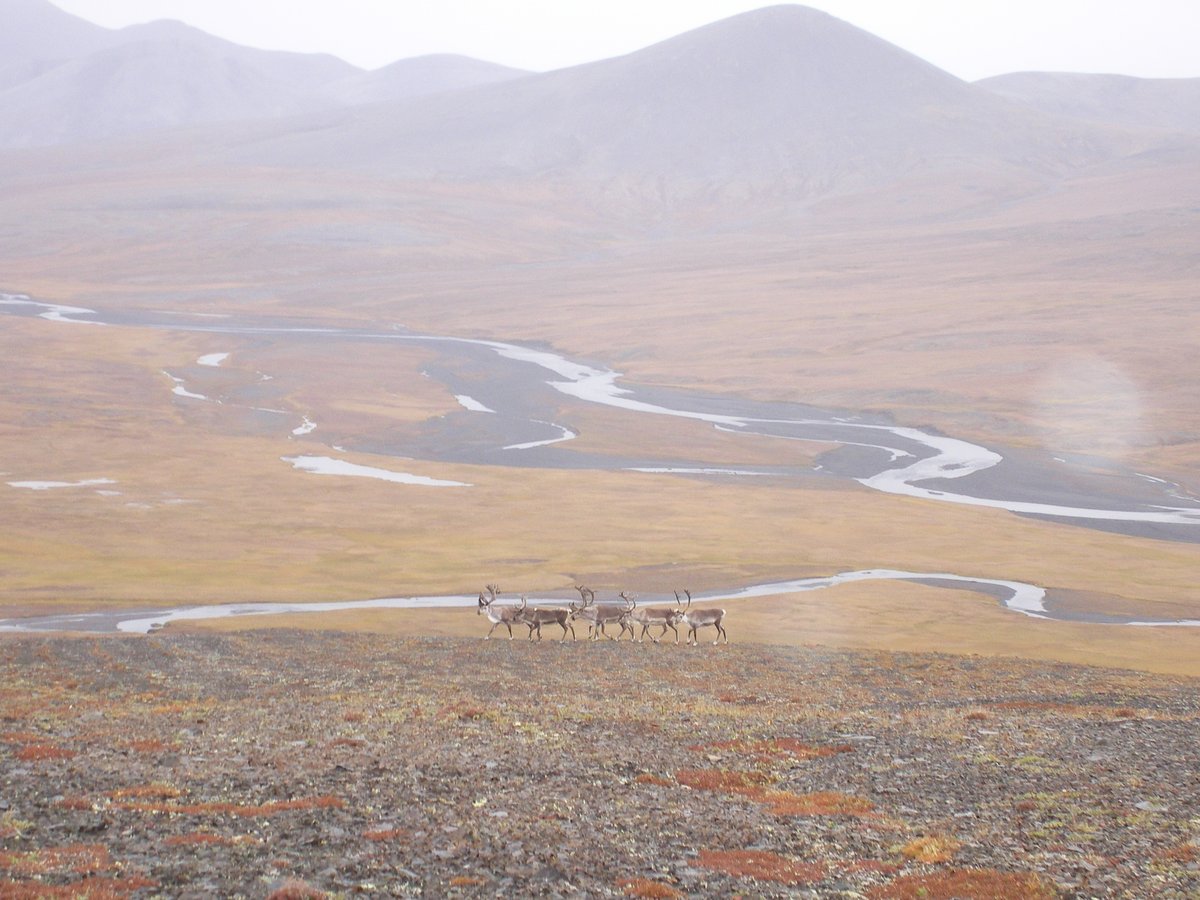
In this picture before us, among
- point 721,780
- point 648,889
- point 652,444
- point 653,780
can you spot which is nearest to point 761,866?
point 648,889

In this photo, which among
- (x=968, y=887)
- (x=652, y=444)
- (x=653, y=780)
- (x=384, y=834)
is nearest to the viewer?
(x=968, y=887)

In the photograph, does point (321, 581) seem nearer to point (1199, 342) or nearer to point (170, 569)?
point (170, 569)

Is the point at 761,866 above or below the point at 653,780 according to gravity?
above

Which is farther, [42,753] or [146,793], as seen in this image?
[42,753]

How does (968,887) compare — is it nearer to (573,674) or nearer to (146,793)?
(146,793)

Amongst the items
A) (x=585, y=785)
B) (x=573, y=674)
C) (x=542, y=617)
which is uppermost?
(x=585, y=785)

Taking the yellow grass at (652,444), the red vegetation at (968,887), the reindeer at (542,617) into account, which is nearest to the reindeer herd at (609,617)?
the reindeer at (542,617)

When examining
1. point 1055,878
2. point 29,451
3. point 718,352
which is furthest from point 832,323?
point 1055,878
